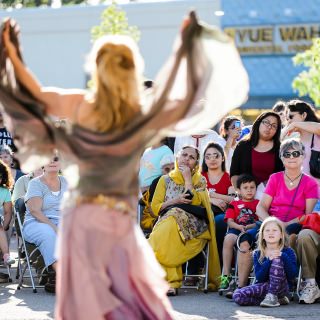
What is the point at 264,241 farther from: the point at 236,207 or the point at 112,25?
the point at 112,25

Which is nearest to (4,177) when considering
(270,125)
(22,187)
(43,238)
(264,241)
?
(22,187)

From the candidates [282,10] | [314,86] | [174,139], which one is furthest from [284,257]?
[282,10]

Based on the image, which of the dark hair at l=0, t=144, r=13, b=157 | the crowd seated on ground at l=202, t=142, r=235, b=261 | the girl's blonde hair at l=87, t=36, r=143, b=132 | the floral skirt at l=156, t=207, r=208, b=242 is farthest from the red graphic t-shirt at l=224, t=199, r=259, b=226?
the girl's blonde hair at l=87, t=36, r=143, b=132

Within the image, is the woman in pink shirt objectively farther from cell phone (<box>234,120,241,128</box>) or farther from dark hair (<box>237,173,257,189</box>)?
cell phone (<box>234,120,241,128</box>)

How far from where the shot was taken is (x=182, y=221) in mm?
10797

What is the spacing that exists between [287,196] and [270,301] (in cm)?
108

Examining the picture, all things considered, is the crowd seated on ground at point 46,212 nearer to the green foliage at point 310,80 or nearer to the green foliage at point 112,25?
the green foliage at point 310,80

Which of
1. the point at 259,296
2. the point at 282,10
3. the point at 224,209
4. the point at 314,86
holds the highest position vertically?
the point at 282,10

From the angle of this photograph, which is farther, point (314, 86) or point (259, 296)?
point (314, 86)

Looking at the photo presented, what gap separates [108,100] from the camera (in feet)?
Answer: 17.8

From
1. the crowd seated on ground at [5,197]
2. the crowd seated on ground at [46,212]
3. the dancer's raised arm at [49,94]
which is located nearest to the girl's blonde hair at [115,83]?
the dancer's raised arm at [49,94]

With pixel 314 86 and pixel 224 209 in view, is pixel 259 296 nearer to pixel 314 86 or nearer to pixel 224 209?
pixel 224 209

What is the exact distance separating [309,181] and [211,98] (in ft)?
15.7

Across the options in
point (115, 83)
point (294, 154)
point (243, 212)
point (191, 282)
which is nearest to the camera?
point (115, 83)
